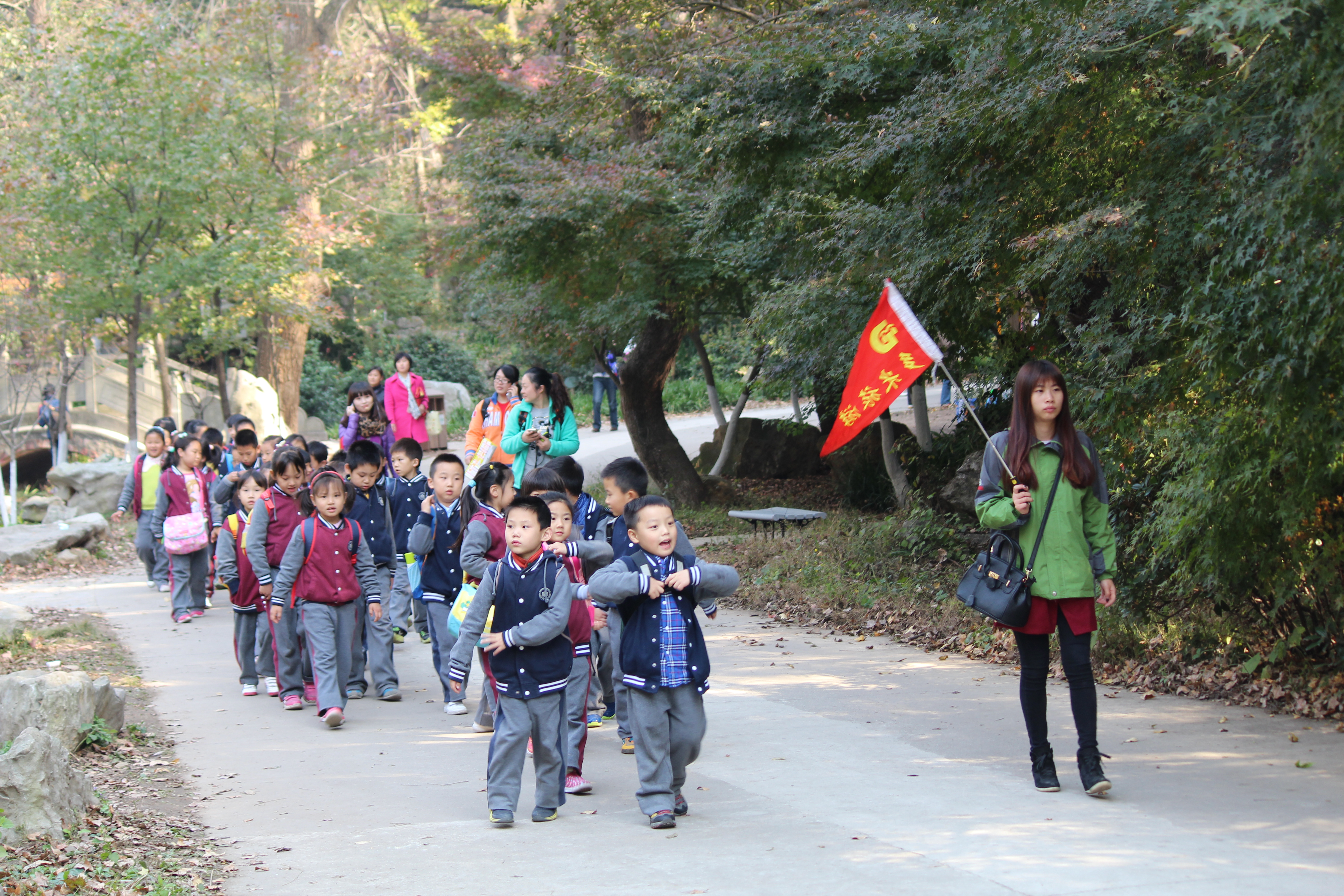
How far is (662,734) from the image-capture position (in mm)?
4723

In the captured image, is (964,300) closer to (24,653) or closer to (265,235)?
(24,653)

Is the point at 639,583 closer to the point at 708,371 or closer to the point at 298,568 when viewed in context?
the point at 298,568

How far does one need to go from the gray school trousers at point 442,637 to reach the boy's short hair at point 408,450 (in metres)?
1.15

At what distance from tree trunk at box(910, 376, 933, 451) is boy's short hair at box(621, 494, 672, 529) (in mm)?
9013

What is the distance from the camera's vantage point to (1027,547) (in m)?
4.95

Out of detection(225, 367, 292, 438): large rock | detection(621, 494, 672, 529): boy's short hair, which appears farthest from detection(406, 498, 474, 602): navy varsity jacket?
detection(225, 367, 292, 438): large rock

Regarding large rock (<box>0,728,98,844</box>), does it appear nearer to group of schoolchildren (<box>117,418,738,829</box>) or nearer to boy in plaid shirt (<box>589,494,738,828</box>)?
group of schoolchildren (<box>117,418,738,829</box>)

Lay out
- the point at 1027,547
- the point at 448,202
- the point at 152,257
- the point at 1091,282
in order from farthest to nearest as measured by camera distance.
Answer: the point at 448,202, the point at 152,257, the point at 1091,282, the point at 1027,547

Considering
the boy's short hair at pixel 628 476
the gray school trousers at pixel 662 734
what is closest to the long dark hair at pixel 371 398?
the boy's short hair at pixel 628 476

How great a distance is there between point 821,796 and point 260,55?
66.1 feet

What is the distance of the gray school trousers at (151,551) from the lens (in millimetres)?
11930

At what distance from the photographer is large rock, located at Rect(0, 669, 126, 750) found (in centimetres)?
600

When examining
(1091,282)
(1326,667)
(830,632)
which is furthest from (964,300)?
(1326,667)

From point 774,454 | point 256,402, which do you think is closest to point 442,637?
point 774,454
